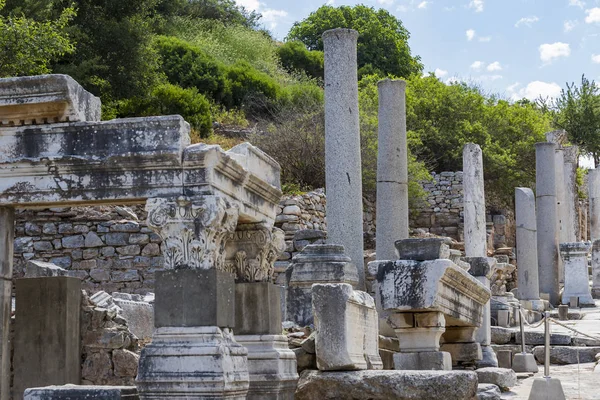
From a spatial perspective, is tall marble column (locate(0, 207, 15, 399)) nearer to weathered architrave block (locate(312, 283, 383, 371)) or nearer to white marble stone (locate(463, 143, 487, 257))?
weathered architrave block (locate(312, 283, 383, 371))

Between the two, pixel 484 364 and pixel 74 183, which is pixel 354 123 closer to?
pixel 484 364

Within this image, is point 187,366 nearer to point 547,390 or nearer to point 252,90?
point 547,390

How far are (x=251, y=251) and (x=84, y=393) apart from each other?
6.68ft

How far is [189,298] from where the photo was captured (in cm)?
702

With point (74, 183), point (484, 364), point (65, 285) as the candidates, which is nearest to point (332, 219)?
point (484, 364)

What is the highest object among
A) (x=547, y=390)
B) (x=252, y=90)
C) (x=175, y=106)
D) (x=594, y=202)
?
(x=252, y=90)

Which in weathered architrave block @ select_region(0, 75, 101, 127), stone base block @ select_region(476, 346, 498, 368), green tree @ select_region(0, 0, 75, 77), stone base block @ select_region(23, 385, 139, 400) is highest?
green tree @ select_region(0, 0, 75, 77)

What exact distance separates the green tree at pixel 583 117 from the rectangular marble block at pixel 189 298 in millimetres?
43711

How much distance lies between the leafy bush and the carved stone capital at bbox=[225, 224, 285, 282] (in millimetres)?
22641

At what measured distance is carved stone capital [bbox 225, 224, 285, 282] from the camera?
8422 millimetres

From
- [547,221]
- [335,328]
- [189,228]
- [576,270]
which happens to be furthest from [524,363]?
[547,221]

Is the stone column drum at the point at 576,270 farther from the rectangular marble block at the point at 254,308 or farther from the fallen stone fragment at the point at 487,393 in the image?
the rectangular marble block at the point at 254,308

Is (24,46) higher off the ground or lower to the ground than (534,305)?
higher

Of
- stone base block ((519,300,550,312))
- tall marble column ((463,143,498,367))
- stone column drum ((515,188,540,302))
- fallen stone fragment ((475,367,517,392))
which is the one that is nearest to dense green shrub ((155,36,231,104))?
stone column drum ((515,188,540,302))
